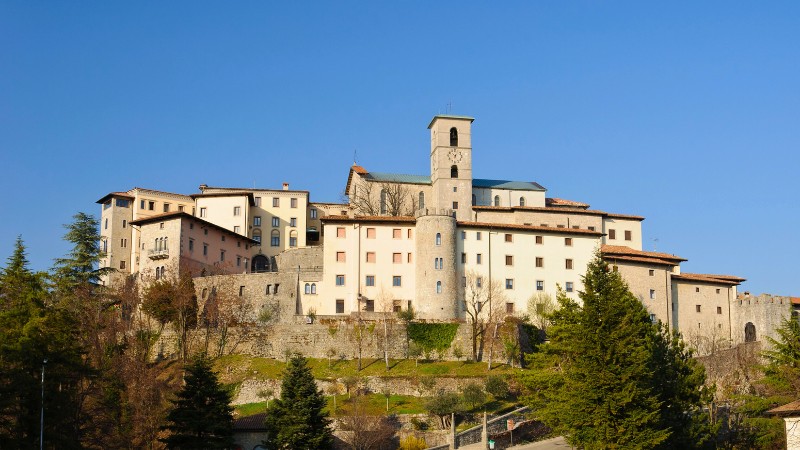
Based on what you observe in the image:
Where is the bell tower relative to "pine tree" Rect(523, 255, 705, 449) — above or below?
above

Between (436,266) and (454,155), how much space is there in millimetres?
15494

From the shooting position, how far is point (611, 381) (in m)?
47.7

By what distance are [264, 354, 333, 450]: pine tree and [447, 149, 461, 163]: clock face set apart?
3813cm

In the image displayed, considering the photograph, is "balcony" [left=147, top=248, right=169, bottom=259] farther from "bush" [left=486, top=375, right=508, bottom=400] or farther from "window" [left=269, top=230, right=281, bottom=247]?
"bush" [left=486, top=375, right=508, bottom=400]

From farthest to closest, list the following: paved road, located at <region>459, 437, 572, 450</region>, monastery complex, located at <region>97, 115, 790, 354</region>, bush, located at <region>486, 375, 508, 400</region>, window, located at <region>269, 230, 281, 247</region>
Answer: window, located at <region>269, 230, 281, 247</region>, monastery complex, located at <region>97, 115, 790, 354</region>, bush, located at <region>486, 375, 508, 400</region>, paved road, located at <region>459, 437, 572, 450</region>

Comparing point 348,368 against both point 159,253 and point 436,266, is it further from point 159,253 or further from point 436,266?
point 159,253

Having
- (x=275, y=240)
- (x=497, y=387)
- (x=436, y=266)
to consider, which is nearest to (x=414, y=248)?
(x=436, y=266)

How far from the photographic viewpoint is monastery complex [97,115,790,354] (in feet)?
269

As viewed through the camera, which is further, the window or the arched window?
the window

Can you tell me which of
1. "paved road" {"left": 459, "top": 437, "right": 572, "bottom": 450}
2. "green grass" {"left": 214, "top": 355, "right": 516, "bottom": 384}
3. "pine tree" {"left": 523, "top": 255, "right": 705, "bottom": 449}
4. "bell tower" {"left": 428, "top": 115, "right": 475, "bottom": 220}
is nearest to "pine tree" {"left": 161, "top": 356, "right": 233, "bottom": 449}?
"paved road" {"left": 459, "top": 437, "right": 572, "bottom": 450}

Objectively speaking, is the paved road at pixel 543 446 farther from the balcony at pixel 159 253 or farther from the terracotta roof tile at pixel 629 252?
the balcony at pixel 159 253

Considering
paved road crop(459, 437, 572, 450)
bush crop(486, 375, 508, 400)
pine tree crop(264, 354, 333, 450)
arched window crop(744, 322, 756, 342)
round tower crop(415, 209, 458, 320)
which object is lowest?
paved road crop(459, 437, 572, 450)

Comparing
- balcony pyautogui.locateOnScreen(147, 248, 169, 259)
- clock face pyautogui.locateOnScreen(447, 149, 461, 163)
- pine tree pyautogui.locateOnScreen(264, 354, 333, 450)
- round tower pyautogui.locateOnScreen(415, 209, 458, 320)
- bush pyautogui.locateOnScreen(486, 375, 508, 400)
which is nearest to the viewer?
pine tree pyautogui.locateOnScreen(264, 354, 333, 450)

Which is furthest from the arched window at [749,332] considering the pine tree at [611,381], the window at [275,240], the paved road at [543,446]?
the window at [275,240]
